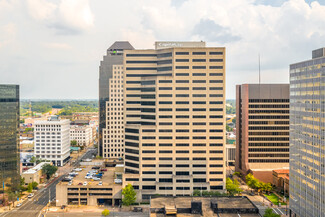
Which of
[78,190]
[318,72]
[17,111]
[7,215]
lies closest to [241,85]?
[318,72]

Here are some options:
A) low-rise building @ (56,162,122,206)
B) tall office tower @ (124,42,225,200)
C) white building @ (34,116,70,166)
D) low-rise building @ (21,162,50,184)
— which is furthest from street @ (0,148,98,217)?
white building @ (34,116,70,166)

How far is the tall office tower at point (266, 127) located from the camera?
160 meters

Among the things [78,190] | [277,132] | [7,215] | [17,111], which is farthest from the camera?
[277,132]

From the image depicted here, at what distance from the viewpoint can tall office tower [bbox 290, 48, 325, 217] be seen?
91.8m

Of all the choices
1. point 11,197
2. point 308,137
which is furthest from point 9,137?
point 308,137

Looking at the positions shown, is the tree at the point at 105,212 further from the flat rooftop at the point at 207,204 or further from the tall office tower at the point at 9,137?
the tall office tower at the point at 9,137

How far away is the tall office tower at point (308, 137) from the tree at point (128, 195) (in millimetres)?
59565

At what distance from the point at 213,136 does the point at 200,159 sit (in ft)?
37.9

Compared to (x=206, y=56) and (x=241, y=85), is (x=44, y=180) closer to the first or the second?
(x=206, y=56)

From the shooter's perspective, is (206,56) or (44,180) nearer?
(206,56)

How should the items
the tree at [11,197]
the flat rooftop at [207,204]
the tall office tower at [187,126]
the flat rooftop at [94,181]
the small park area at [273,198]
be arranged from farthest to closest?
the tall office tower at [187,126]
the flat rooftop at [94,181]
the small park area at [273,198]
the tree at [11,197]
the flat rooftop at [207,204]

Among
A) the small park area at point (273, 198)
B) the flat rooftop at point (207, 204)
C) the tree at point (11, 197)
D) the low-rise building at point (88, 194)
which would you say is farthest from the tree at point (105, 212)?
the small park area at point (273, 198)

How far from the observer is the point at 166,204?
9956 cm

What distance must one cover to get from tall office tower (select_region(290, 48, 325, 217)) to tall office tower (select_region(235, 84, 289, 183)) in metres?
50.6
